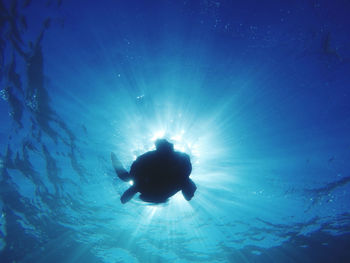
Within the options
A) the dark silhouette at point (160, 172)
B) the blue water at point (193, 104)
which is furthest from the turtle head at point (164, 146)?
the blue water at point (193, 104)

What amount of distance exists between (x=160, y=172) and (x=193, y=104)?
503 centimetres

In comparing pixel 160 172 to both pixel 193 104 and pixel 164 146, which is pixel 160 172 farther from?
pixel 193 104

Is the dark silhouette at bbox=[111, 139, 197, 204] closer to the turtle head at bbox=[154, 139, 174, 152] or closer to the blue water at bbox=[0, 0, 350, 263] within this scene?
the turtle head at bbox=[154, 139, 174, 152]

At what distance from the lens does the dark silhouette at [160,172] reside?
3.99 m

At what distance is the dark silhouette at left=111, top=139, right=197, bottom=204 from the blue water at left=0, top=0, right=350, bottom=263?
14.6 ft

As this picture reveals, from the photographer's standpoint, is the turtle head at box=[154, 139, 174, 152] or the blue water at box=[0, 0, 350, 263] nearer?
the turtle head at box=[154, 139, 174, 152]

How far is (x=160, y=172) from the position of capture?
408cm

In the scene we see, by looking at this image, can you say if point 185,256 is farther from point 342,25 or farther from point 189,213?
point 342,25

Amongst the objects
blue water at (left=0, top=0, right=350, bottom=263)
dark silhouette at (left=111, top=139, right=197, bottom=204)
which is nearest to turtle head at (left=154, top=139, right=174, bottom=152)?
dark silhouette at (left=111, top=139, right=197, bottom=204)

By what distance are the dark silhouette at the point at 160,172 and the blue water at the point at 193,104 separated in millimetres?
4448

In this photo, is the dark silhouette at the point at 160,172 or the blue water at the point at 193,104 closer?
the dark silhouette at the point at 160,172

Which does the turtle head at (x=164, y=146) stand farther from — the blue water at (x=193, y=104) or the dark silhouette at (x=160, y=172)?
the blue water at (x=193, y=104)

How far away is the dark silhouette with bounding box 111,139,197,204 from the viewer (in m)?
3.99

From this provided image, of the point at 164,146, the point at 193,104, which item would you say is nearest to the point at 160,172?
the point at 164,146
